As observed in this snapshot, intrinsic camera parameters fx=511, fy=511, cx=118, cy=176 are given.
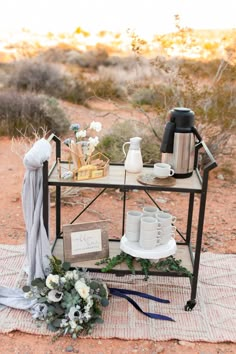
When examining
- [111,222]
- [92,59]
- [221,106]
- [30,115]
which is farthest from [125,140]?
[92,59]

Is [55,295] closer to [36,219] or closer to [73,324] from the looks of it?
[73,324]

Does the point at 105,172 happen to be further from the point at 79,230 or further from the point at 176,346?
the point at 176,346

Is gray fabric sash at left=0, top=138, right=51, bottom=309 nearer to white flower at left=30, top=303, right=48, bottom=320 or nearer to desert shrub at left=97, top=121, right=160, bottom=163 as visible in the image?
white flower at left=30, top=303, right=48, bottom=320

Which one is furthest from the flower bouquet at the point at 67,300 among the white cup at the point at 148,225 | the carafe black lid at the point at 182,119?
the carafe black lid at the point at 182,119

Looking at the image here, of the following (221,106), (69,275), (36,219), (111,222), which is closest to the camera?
(69,275)

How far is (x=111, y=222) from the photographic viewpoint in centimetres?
418

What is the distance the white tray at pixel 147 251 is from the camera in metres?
2.84

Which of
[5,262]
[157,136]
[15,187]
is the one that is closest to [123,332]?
[5,262]

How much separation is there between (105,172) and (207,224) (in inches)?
65.3

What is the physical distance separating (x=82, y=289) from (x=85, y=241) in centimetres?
35

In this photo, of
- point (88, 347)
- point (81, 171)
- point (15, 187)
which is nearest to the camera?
point (88, 347)

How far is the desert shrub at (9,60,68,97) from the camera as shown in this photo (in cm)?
953

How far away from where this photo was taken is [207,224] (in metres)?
4.25

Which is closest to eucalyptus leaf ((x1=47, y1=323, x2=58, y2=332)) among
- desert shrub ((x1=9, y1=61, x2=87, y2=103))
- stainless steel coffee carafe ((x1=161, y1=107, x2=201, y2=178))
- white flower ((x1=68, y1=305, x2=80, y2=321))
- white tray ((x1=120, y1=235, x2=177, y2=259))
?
white flower ((x1=68, y1=305, x2=80, y2=321))
